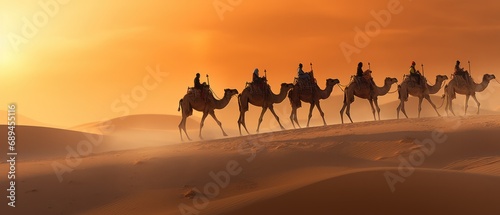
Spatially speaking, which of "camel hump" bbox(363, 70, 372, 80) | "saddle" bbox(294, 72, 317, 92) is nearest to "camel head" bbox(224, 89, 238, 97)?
"saddle" bbox(294, 72, 317, 92)

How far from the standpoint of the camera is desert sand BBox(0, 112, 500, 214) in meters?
11.1

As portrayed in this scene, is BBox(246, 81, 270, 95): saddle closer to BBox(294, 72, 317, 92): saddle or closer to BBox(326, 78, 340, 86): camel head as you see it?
BBox(294, 72, 317, 92): saddle

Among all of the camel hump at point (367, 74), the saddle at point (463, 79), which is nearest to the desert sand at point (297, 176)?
the camel hump at point (367, 74)

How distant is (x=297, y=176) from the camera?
14312 millimetres

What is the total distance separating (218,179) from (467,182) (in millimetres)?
5992

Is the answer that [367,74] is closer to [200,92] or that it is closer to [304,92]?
[304,92]

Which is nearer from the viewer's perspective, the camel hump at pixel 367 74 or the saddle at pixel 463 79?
the camel hump at pixel 367 74

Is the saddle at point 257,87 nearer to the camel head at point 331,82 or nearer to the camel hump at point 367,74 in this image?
the camel head at point 331,82

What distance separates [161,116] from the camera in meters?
110

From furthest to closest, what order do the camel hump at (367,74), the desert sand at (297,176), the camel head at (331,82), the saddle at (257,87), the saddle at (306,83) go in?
the camel head at (331,82) → the camel hump at (367,74) → the saddle at (306,83) → the saddle at (257,87) → the desert sand at (297,176)

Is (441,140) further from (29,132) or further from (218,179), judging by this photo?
(29,132)

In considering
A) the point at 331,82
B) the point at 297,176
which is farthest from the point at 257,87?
the point at 297,176

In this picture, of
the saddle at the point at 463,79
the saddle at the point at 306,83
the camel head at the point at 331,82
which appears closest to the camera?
the saddle at the point at 306,83

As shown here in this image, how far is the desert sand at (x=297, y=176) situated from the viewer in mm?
11094
